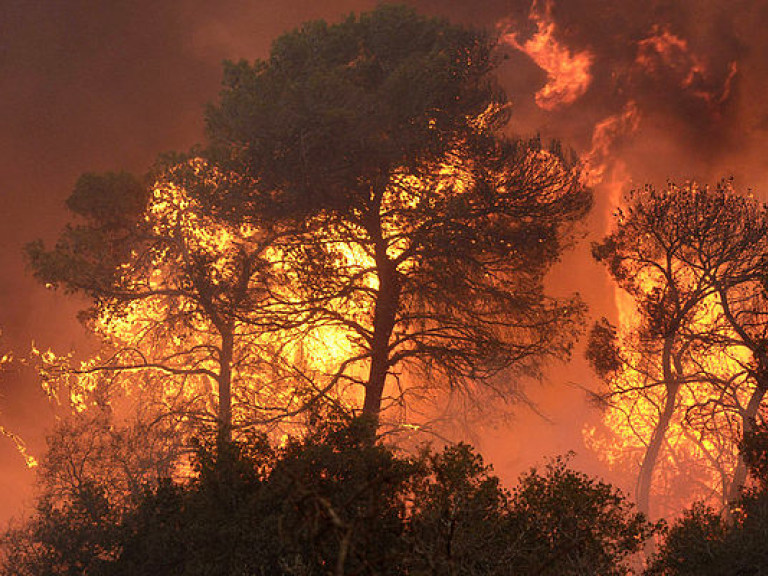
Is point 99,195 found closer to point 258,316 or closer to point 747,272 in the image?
point 258,316

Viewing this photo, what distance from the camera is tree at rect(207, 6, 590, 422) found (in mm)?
15602

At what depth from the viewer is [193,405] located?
22547 mm

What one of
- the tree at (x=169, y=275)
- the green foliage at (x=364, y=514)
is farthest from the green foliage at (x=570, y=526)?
the tree at (x=169, y=275)

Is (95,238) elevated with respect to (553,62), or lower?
lower

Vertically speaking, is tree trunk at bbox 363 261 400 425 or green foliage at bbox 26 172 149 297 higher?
green foliage at bbox 26 172 149 297

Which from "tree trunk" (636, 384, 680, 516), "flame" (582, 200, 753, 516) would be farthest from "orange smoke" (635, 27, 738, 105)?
"tree trunk" (636, 384, 680, 516)

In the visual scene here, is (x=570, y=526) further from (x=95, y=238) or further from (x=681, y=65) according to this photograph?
(x=681, y=65)

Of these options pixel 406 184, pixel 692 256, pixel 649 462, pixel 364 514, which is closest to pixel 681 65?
pixel 692 256

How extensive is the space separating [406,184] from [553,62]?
47.3m

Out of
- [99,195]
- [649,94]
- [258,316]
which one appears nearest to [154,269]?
[99,195]

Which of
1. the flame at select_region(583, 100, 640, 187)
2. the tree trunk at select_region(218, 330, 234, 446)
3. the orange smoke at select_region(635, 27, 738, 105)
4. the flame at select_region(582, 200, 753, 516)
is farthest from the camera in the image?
the flame at select_region(583, 100, 640, 187)

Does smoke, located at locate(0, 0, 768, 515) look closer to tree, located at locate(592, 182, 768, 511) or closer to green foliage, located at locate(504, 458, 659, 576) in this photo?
tree, located at locate(592, 182, 768, 511)

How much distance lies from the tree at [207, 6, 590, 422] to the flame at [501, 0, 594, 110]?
40206 mm

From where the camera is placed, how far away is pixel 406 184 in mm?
16609
